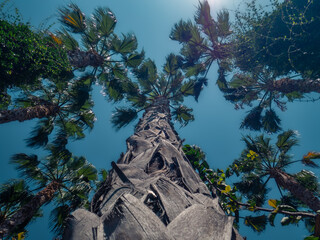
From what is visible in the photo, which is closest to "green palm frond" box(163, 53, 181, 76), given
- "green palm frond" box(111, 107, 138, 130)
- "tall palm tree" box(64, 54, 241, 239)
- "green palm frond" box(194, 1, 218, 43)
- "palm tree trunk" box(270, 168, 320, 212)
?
"green palm frond" box(194, 1, 218, 43)

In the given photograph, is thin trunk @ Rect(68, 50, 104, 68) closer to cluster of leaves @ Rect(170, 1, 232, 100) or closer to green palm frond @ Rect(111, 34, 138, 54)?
green palm frond @ Rect(111, 34, 138, 54)

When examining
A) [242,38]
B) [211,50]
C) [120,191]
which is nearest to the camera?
[120,191]

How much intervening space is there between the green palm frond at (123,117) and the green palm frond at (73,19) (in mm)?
3199

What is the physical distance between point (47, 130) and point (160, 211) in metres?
7.07

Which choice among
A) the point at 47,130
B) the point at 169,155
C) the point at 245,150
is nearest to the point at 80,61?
the point at 47,130

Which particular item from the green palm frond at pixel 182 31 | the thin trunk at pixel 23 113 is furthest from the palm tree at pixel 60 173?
the green palm frond at pixel 182 31

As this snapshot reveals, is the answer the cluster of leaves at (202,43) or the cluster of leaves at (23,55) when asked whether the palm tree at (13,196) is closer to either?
the cluster of leaves at (23,55)

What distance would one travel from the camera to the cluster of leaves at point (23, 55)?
3836 mm

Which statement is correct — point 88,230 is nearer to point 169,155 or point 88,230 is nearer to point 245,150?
point 169,155

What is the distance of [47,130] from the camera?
6.71 metres

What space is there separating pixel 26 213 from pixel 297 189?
7777 mm

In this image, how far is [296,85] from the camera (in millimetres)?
6266

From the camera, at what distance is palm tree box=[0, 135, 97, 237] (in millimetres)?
5879

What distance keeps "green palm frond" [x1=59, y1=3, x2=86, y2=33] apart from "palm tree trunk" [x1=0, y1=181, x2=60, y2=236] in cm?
544
